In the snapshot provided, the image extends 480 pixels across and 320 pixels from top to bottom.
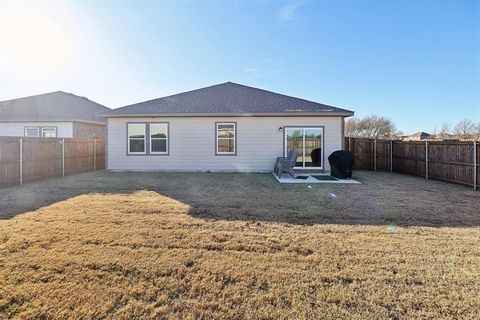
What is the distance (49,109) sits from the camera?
55.1 ft

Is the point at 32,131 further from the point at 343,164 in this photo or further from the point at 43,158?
the point at 343,164

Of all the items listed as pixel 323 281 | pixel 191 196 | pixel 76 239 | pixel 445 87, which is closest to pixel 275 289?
pixel 323 281

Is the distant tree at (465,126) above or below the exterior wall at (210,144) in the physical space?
above

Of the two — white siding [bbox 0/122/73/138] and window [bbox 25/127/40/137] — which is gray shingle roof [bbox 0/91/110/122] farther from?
window [bbox 25/127/40/137]

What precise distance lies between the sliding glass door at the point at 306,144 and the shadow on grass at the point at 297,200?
3036mm

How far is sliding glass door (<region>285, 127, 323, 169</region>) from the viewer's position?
446 inches

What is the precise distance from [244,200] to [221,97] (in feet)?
27.8

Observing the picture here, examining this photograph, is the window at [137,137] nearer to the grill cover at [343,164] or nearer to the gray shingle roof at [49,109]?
the gray shingle roof at [49,109]

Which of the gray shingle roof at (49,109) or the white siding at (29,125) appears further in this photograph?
the gray shingle roof at (49,109)

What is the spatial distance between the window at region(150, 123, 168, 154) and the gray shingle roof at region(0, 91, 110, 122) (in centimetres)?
630

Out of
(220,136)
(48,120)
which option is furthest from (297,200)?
(48,120)

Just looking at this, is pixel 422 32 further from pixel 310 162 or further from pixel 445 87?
pixel 445 87

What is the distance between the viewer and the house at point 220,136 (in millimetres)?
11281

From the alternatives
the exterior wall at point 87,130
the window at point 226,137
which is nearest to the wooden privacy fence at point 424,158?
the window at point 226,137
